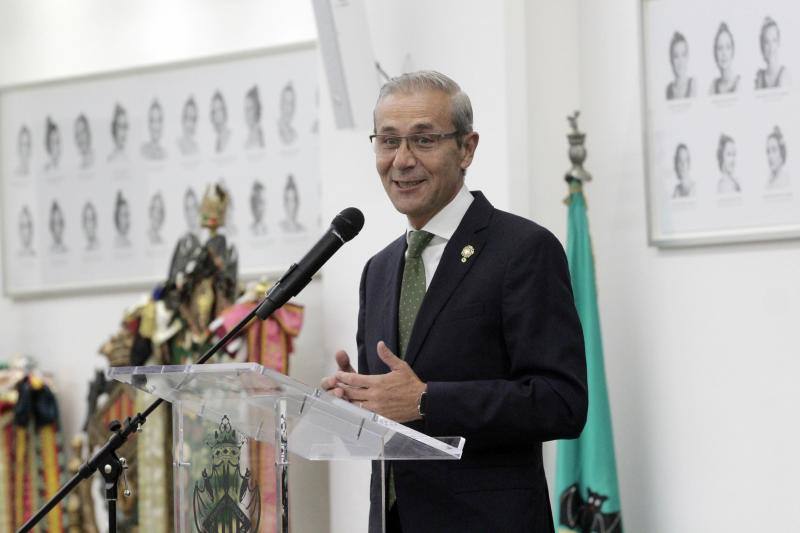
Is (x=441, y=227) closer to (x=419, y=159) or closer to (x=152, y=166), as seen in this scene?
(x=419, y=159)

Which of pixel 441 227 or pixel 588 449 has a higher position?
pixel 441 227

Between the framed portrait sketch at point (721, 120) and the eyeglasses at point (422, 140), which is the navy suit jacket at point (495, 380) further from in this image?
the framed portrait sketch at point (721, 120)

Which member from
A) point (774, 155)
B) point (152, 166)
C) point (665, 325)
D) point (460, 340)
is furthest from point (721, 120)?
point (152, 166)

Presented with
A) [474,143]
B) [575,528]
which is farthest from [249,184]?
[474,143]

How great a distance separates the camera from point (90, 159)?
6.02 meters

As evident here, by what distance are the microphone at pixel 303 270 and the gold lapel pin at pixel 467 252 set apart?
0.93 ft

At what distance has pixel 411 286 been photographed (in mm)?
2789

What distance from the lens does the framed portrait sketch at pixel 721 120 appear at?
4.10 m

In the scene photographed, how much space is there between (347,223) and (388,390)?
0.38 meters

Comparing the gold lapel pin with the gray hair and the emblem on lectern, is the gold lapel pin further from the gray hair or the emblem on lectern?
A: the emblem on lectern

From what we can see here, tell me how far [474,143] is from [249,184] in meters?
2.84

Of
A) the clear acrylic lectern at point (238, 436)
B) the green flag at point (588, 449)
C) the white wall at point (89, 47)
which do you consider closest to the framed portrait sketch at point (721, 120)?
the green flag at point (588, 449)

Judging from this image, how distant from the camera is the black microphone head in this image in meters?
2.57

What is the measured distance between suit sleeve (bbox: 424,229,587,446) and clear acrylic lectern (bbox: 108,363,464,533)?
0.22m
